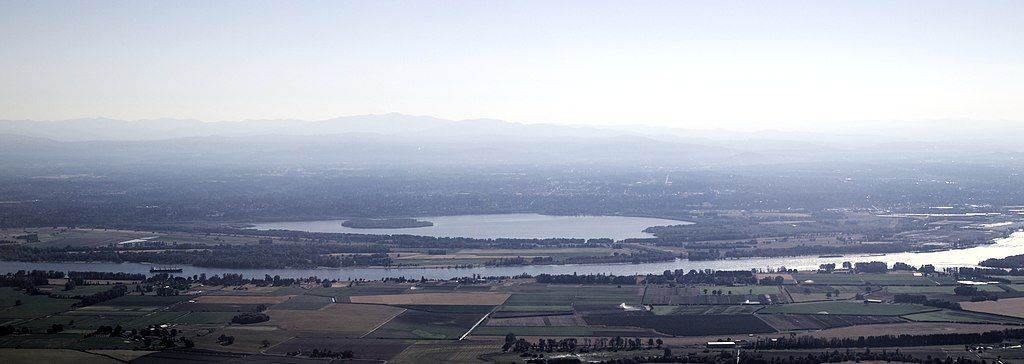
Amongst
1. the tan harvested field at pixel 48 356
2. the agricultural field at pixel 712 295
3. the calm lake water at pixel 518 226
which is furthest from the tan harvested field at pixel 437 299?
the calm lake water at pixel 518 226

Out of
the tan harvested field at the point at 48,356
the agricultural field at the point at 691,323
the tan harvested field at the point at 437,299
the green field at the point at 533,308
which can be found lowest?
the tan harvested field at the point at 48,356

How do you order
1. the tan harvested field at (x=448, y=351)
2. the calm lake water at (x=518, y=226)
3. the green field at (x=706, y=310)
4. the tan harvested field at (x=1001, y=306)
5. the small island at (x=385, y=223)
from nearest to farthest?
the tan harvested field at (x=448, y=351) → the tan harvested field at (x=1001, y=306) → the green field at (x=706, y=310) → the calm lake water at (x=518, y=226) → the small island at (x=385, y=223)

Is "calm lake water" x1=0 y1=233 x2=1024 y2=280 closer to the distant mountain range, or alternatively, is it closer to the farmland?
the farmland

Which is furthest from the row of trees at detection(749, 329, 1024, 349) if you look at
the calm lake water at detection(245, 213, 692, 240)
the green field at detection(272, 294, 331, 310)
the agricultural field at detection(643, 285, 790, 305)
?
the calm lake water at detection(245, 213, 692, 240)

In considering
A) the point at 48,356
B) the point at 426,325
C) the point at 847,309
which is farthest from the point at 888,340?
the point at 48,356

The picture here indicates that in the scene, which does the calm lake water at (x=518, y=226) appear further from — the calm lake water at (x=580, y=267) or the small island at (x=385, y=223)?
the calm lake water at (x=580, y=267)

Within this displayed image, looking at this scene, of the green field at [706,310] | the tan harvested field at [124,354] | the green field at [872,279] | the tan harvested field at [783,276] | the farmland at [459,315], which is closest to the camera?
the tan harvested field at [124,354]
